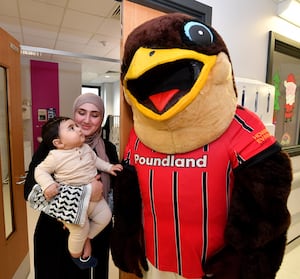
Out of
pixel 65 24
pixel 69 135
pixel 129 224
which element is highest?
pixel 65 24

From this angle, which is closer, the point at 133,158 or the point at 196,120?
the point at 196,120

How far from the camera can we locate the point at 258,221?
75 cm

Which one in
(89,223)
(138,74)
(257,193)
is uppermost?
(138,74)

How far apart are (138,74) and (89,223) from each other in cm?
72

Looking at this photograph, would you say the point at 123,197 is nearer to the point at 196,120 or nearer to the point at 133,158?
the point at 133,158

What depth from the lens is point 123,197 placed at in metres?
0.96

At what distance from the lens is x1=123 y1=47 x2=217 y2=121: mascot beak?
26.3 inches

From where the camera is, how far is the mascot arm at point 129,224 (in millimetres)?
950

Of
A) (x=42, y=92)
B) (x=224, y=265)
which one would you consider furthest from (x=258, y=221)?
(x=42, y=92)

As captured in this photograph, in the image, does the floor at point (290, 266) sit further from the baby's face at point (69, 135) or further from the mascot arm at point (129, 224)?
the baby's face at point (69, 135)

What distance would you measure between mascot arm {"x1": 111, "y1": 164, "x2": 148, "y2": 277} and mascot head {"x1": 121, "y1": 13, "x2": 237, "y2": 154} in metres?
0.29

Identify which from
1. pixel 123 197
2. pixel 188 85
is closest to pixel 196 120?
pixel 188 85

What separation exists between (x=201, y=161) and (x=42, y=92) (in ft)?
15.3

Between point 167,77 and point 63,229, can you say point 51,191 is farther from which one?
point 167,77
